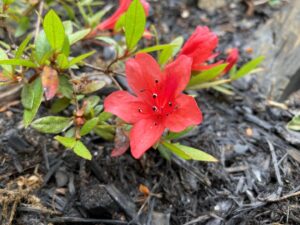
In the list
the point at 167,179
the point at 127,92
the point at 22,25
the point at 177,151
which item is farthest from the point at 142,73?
the point at 22,25

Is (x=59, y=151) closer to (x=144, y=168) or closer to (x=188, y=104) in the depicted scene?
(x=144, y=168)

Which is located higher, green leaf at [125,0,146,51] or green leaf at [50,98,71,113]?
green leaf at [125,0,146,51]

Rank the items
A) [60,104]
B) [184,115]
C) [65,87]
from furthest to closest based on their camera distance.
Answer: [60,104], [65,87], [184,115]

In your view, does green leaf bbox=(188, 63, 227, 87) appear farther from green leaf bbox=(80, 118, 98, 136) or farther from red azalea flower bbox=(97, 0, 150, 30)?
green leaf bbox=(80, 118, 98, 136)

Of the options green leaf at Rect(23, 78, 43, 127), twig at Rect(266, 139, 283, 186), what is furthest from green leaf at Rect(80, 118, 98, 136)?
twig at Rect(266, 139, 283, 186)

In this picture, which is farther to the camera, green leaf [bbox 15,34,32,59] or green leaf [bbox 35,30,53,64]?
green leaf [bbox 35,30,53,64]

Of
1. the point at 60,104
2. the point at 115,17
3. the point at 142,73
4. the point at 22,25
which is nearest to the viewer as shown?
the point at 142,73

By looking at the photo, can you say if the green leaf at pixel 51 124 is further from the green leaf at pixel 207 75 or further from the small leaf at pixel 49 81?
the green leaf at pixel 207 75

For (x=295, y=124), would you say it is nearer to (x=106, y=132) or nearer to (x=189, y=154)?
(x=189, y=154)
